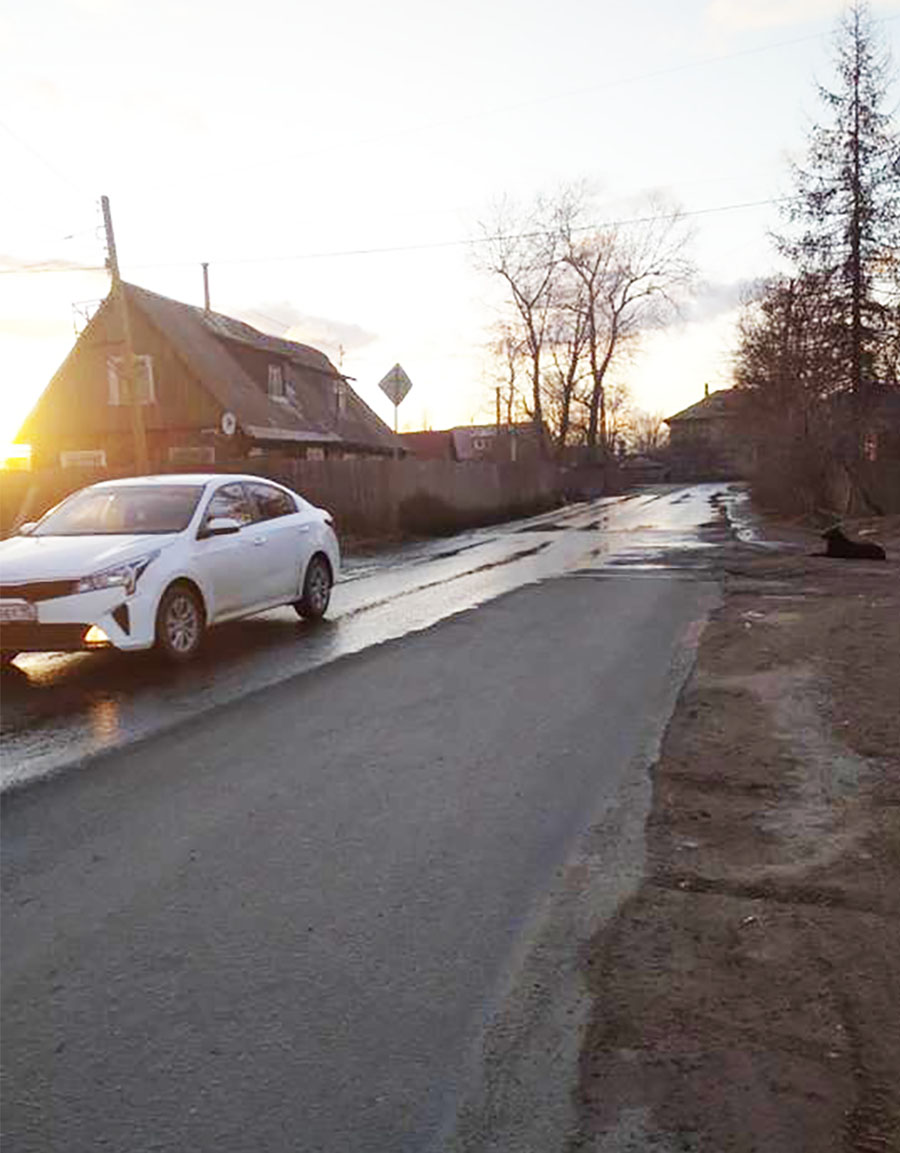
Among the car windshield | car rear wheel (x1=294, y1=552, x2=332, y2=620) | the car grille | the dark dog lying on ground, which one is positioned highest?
the car windshield

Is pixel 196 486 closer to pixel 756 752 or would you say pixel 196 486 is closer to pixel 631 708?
pixel 631 708

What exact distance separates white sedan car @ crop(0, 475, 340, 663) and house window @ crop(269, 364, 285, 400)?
2837cm

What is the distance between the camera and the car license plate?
8.30m

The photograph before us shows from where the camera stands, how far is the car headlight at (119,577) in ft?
27.5

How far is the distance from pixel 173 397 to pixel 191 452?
6.46ft

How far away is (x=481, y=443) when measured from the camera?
306 ft

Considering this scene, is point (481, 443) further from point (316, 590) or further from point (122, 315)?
point (316, 590)

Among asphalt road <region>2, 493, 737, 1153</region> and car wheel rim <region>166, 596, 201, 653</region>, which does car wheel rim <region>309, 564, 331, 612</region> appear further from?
asphalt road <region>2, 493, 737, 1153</region>

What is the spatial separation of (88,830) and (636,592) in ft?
34.0

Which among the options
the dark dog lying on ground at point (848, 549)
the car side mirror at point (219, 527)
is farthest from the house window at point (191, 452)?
the car side mirror at point (219, 527)

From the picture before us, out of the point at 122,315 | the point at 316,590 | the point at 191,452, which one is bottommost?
the point at 316,590

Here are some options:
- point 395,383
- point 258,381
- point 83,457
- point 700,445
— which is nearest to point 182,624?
point 395,383

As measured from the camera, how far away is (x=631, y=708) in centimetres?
743

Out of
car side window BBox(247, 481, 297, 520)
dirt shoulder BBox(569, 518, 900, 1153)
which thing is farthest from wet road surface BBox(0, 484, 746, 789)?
dirt shoulder BBox(569, 518, 900, 1153)
